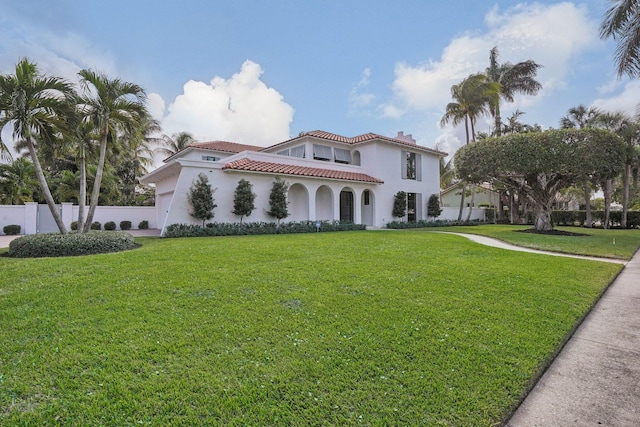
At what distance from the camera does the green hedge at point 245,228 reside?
15.1 metres

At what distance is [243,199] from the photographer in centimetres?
1688

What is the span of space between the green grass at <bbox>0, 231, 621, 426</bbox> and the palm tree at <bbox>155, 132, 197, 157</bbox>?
32628 mm

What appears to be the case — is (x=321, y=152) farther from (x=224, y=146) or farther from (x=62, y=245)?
(x=62, y=245)

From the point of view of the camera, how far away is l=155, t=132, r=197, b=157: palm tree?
3678 centimetres

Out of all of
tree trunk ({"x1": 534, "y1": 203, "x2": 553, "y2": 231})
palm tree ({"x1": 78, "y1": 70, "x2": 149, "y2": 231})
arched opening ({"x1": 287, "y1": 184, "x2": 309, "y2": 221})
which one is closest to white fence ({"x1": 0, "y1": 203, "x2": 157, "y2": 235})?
palm tree ({"x1": 78, "y1": 70, "x2": 149, "y2": 231})

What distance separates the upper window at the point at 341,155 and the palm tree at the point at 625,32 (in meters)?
15.9

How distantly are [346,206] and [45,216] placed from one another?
1944cm

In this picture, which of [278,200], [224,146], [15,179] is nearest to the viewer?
[278,200]

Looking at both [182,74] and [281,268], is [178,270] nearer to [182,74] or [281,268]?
[281,268]

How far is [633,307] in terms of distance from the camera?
5.39 m

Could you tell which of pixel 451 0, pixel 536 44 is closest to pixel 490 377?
pixel 451 0

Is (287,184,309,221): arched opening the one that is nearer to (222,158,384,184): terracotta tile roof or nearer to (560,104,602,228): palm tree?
(222,158,384,184): terracotta tile roof

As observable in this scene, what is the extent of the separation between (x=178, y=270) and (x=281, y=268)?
2.23 metres

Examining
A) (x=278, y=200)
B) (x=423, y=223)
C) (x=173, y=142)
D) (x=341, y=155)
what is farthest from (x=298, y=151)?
(x=173, y=142)
